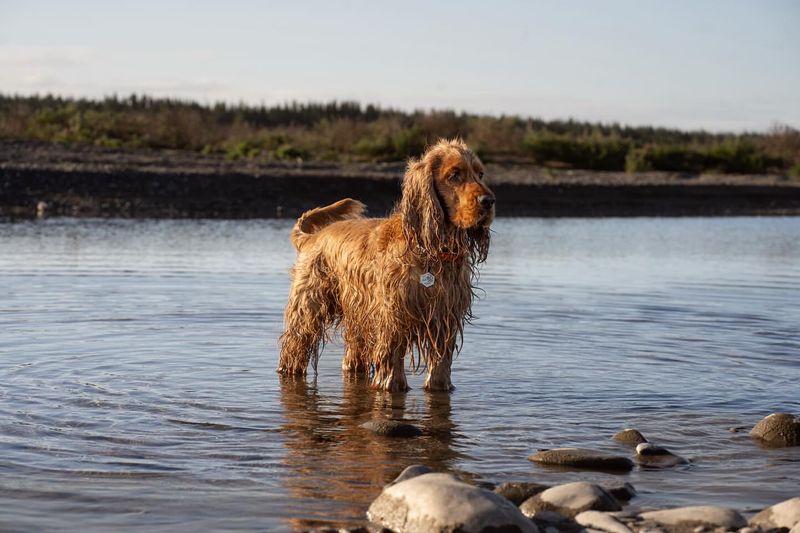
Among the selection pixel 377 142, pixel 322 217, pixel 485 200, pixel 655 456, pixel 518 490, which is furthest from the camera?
pixel 377 142

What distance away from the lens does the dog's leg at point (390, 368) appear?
8.73 metres

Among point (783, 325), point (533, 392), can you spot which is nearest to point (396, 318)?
point (533, 392)

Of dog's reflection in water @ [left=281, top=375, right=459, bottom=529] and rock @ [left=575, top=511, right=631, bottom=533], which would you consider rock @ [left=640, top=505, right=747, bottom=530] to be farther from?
dog's reflection in water @ [left=281, top=375, right=459, bottom=529]

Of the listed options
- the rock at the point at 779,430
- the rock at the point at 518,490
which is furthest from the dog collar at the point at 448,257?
the rock at the point at 518,490

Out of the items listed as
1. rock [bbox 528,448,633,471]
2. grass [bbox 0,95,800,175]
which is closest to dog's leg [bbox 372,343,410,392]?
rock [bbox 528,448,633,471]

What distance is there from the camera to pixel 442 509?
5.28 m

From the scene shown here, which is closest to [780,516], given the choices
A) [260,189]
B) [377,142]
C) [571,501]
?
[571,501]

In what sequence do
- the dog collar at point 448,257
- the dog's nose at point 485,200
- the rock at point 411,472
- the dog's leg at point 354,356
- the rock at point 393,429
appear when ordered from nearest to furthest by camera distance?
the rock at point 411,472, the rock at point 393,429, the dog's nose at point 485,200, the dog collar at point 448,257, the dog's leg at point 354,356

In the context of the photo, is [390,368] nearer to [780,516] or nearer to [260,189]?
[780,516]

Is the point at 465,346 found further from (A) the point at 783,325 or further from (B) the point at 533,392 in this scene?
(A) the point at 783,325

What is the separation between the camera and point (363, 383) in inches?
367

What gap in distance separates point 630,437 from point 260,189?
21.6 m

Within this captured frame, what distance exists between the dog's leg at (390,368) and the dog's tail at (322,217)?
1590 millimetres

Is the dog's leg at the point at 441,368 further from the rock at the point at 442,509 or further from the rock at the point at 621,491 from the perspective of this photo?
the rock at the point at 442,509
